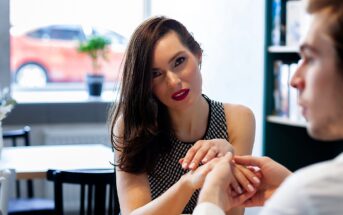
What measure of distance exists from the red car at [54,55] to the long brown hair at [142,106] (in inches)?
115

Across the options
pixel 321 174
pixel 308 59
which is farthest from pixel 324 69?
pixel 321 174

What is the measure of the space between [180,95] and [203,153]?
0.24 meters

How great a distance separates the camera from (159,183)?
1937 millimetres

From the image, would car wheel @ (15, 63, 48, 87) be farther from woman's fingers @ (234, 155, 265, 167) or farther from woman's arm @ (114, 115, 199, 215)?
woman's fingers @ (234, 155, 265, 167)

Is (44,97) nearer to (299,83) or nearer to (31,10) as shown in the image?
(31,10)

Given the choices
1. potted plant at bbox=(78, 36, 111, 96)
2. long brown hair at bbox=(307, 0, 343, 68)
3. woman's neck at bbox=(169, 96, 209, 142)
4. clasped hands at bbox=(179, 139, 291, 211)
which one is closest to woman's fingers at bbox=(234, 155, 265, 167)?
clasped hands at bbox=(179, 139, 291, 211)

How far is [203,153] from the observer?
5.40 ft

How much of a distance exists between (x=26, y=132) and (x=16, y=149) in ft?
1.26

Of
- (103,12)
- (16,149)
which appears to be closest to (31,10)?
(103,12)

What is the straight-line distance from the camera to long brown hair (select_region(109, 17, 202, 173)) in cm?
180

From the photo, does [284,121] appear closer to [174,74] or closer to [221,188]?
[174,74]

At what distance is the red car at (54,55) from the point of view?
15.7ft

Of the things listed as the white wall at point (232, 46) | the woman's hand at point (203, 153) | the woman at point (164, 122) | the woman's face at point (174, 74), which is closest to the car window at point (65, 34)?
the white wall at point (232, 46)

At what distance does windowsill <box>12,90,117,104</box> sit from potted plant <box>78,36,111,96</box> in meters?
0.08
